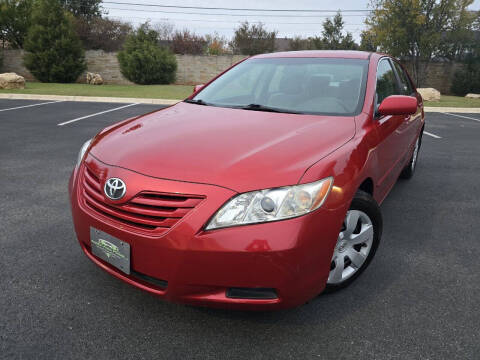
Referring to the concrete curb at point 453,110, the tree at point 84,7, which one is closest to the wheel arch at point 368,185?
the concrete curb at point 453,110

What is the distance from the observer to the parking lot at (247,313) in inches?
76.2

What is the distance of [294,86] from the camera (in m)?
3.12

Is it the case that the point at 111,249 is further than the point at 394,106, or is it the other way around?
the point at 394,106

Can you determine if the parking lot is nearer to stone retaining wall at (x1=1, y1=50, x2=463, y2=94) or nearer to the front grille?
the front grille

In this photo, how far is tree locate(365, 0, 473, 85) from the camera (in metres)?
22.5

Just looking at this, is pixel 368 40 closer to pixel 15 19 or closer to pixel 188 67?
pixel 188 67

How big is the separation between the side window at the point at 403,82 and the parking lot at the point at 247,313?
128 cm

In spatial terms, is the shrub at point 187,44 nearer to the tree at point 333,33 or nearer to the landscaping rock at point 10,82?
the tree at point 333,33

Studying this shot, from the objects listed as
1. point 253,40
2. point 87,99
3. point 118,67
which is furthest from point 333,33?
point 87,99

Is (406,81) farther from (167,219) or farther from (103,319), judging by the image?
(103,319)

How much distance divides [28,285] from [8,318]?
327 mm

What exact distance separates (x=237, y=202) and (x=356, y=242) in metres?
0.95

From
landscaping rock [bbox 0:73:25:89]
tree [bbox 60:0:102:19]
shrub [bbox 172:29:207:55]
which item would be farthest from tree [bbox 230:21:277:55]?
landscaping rock [bbox 0:73:25:89]

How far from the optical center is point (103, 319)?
2.12 meters
